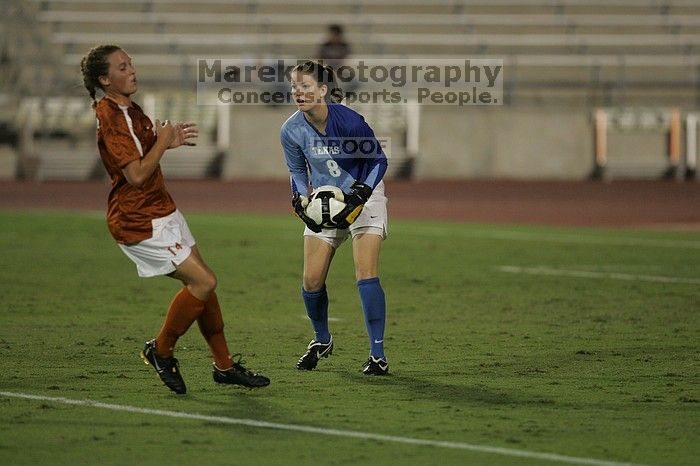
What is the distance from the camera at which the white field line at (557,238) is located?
17484 mm

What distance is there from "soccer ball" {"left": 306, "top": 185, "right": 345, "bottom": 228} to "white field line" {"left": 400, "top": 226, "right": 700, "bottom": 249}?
9979 millimetres

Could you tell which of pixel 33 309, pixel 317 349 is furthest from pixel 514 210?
pixel 317 349

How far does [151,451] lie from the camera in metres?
5.99

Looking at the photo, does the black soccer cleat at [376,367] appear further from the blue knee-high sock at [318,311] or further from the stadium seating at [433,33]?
the stadium seating at [433,33]

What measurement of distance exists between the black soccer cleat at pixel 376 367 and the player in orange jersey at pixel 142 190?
1235 millimetres

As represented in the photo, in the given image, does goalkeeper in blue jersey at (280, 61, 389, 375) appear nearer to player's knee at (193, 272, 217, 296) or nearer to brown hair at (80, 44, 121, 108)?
player's knee at (193, 272, 217, 296)

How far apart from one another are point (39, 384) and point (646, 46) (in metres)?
28.1

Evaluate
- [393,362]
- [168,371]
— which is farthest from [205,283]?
[393,362]

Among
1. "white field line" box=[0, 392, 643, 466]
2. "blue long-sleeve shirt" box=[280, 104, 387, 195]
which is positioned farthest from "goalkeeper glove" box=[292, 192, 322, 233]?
"white field line" box=[0, 392, 643, 466]

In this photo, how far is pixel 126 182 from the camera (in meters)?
7.14

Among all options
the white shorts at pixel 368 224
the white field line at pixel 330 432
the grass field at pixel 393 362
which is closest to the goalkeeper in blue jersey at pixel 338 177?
the white shorts at pixel 368 224

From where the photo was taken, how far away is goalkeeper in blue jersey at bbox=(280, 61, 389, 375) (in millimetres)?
7996

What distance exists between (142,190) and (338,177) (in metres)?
1.50

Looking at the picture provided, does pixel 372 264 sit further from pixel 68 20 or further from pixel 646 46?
pixel 646 46
